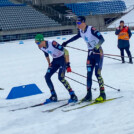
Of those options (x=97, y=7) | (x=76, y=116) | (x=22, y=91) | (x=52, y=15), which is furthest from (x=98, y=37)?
(x=97, y=7)

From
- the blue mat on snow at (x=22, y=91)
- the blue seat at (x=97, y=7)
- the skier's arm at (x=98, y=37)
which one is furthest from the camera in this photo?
the blue seat at (x=97, y=7)

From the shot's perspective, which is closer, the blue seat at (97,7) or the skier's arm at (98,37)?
the skier's arm at (98,37)

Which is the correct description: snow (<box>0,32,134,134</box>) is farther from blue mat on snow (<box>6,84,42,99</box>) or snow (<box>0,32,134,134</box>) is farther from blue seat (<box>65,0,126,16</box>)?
blue seat (<box>65,0,126,16</box>)

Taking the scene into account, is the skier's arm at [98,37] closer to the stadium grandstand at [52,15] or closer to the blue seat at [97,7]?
the stadium grandstand at [52,15]

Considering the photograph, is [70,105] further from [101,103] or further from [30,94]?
[30,94]

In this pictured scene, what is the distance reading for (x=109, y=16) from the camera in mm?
34625

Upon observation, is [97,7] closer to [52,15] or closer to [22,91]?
[52,15]

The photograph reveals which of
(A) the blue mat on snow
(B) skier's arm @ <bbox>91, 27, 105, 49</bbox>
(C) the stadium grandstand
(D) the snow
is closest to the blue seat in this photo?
(C) the stadium grandstand

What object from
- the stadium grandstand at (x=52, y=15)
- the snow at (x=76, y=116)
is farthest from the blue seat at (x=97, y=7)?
the snow at (x=76, y=116)

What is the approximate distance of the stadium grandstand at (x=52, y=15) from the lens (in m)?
28.7

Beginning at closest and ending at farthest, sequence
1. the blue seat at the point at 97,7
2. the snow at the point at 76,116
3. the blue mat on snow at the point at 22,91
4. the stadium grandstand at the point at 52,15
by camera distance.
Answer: the snow at the point at 76,116, the blue mat on snow at the point at 22,91, the stadium grandstand at the point at 52,15, the blue seat at the point at 97,7

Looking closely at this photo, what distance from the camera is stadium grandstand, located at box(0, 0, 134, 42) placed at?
2872cm

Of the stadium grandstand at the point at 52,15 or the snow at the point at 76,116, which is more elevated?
the stadium grandstand at the point at 52,15

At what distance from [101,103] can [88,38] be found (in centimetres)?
125
